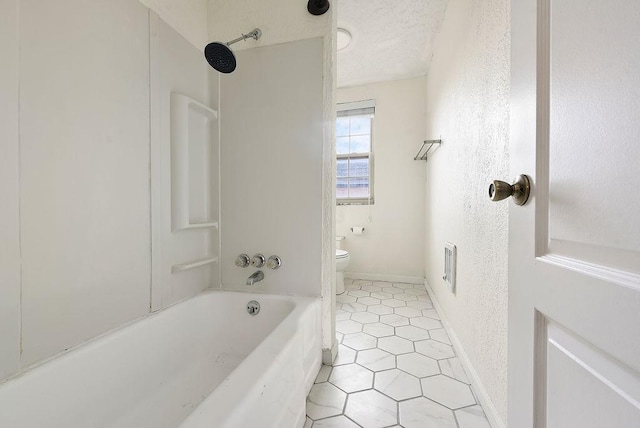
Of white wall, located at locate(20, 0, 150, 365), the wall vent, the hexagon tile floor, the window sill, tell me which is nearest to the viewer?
white wall, located at locate(20, 0, 150, 365)

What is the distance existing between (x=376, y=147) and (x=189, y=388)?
275 cm

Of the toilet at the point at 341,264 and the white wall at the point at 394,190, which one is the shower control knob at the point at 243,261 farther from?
the white wall at the point at 394,190

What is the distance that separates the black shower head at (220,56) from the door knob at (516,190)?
4.01ft

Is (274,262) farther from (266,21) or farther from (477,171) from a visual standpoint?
(266,21)

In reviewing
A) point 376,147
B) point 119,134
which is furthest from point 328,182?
point 376,147

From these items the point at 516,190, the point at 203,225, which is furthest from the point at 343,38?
the point at 516,190

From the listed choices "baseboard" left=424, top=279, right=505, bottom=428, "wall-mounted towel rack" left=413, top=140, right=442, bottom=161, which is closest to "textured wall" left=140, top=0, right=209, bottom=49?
"wall-mounted towel rack" left=413, top=140, right=442, bottom=161

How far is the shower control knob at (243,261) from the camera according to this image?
4.85 ft

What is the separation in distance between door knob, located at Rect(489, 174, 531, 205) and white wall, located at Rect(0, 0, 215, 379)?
1297mm

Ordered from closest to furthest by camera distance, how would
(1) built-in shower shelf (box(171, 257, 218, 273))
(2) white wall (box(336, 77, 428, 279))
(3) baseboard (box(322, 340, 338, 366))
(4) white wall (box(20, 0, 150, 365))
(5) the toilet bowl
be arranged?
(4) white wall (box(20, 0, 150, 365)) → (1) built-in shower shelf (box(171, 257, 218, 273)) → (3) baseboard (box(322, 340, 338, 366)) → (5) the toilet bowl → (2) white wall (box(336, 77, 428, 279))

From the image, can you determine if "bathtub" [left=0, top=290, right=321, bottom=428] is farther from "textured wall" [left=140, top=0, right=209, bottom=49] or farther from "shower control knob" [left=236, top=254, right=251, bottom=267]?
"textured wall" [left=140, top=0, right=209, bottom=49]

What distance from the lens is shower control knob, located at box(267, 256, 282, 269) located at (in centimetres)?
146

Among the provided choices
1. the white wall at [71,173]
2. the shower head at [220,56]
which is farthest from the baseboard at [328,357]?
the shower head at [220,56]

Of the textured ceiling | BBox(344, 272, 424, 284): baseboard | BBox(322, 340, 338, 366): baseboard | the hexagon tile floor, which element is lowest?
the hexagon tile floor
